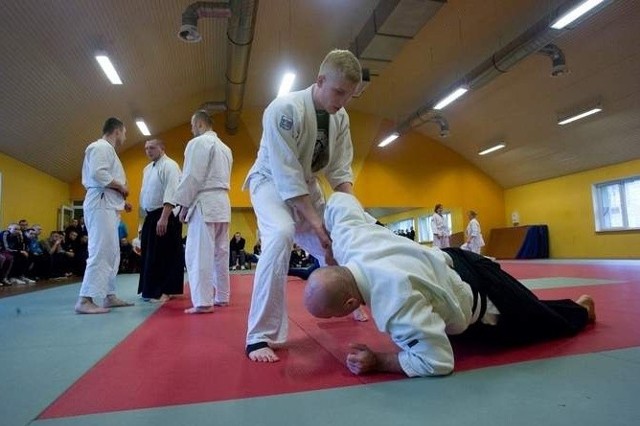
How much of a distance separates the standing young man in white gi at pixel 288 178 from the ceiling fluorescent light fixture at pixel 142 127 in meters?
10.7

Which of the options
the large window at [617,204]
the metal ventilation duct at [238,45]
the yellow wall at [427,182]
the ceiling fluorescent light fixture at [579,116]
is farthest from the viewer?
the yellow wall at [427,182]

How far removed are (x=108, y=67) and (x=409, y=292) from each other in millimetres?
8234

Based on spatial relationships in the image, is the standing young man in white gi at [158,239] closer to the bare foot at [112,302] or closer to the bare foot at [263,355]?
the bare foot at [112,302]

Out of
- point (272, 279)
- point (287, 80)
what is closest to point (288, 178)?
point (272, 279)

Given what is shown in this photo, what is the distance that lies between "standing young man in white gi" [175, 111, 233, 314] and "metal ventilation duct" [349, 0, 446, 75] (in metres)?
5.27

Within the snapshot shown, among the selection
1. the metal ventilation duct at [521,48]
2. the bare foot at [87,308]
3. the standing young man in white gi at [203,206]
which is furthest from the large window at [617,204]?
the bare foot at [87,308]

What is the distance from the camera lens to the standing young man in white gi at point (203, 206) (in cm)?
311

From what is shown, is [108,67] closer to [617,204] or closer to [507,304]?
[507,304]

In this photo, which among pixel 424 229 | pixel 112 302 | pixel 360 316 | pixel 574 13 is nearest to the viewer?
pixel 360 316

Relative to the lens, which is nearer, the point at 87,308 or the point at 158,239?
the point at 87,308

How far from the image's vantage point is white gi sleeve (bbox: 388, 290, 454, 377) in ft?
4.41

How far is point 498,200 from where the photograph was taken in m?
16.6

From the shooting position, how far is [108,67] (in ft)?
25.6

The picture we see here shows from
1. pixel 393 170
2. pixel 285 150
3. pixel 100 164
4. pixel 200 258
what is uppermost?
pixel 393 170
